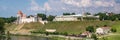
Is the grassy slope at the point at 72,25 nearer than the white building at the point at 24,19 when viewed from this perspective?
Yes

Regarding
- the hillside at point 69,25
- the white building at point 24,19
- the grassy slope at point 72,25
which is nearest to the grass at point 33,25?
the hillside at point 69,25

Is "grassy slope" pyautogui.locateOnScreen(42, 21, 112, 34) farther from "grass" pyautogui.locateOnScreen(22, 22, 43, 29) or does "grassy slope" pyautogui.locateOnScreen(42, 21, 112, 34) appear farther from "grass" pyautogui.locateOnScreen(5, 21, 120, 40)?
"grass" pyautogui.locateOnScreen(22, 22, 43, 29)

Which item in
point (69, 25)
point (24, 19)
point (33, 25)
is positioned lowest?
point (33, 25)

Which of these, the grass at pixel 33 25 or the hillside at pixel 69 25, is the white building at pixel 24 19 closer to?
the grass at pixel 33 25

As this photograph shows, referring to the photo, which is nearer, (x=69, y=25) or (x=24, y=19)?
(x=69, y=25)

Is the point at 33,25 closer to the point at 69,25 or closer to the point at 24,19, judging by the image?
the point at 24,19

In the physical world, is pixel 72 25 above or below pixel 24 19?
below

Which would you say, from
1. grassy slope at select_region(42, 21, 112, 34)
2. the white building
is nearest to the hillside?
grassy slope at select_region(42, 21, 112, 34)

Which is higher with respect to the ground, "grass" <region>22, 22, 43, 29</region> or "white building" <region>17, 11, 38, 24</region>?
"white building" <region>17, 11, 38, 24</region>

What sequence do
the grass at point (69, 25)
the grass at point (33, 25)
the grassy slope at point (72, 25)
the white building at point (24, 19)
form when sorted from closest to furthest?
the grass at point (69, 25) → the grassy slope at point (72, 25) → the grass at point (33, 25) → the white building at point (24, 19)

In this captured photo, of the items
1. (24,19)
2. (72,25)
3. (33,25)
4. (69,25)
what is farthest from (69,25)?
(24,19)

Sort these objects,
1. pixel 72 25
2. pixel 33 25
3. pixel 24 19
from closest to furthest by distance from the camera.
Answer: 1. pixel 72 25
2. pixel 33 25
3. pixel 24 19

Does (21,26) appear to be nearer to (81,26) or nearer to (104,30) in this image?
(81,26)

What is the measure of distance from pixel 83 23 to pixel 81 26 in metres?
3.95
